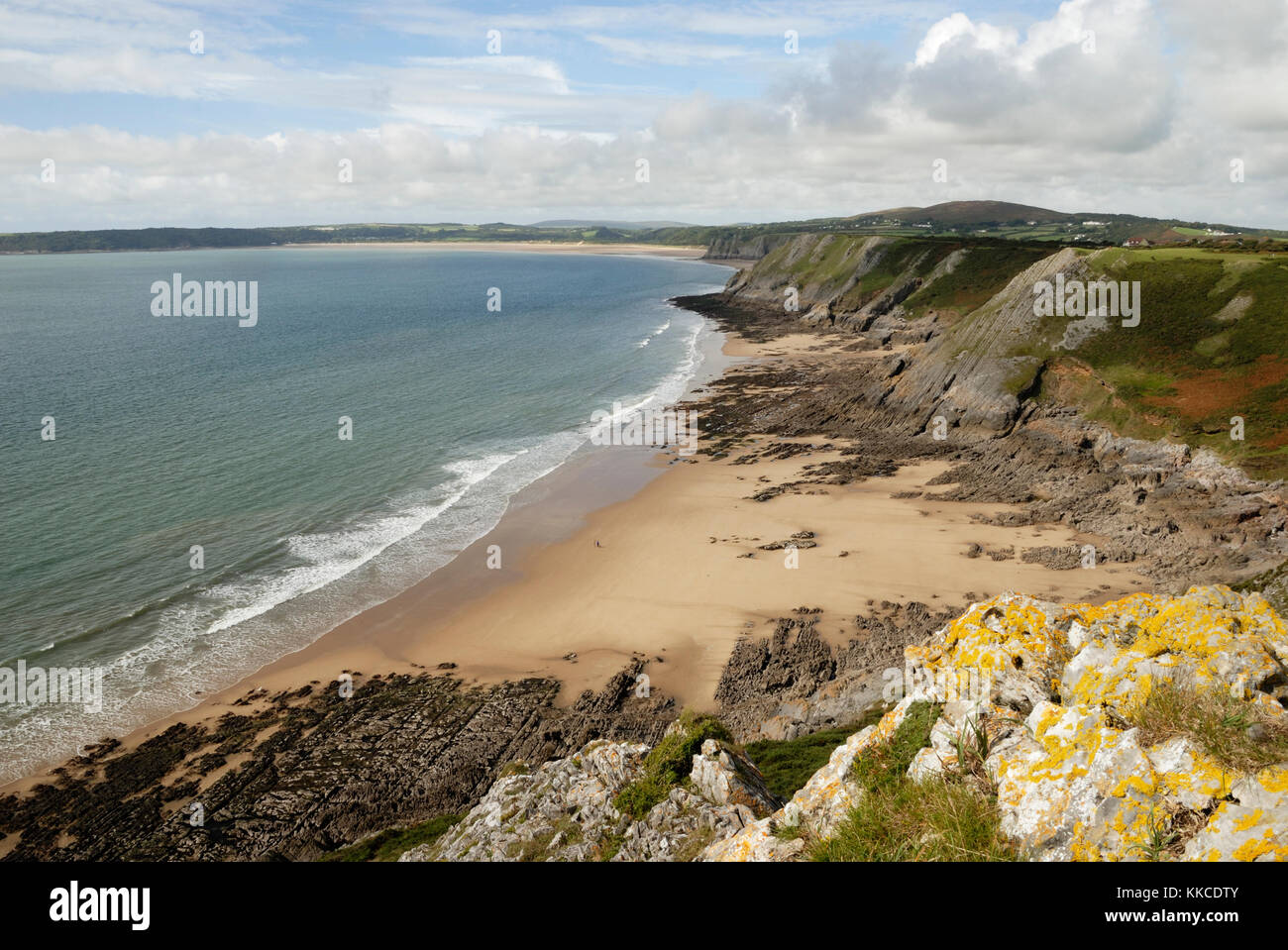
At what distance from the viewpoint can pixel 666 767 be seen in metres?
13.2

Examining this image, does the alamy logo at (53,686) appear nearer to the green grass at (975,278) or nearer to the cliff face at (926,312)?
the cliff face at (926,312)

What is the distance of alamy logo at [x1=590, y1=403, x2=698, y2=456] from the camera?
54812 millimetres

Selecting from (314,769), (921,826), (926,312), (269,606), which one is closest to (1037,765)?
(921,826)

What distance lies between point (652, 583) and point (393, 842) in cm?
1749

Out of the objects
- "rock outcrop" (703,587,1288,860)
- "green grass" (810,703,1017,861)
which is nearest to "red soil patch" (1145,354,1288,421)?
"rock outcrop" (703,587,1288,860)

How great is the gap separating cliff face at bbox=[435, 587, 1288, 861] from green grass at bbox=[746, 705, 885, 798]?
2886 millimetres

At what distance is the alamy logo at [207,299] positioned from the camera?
426 feet

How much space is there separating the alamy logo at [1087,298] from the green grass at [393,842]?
56.6m

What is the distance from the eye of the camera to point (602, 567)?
3534 cm

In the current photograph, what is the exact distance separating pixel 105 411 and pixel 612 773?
6334 cm
